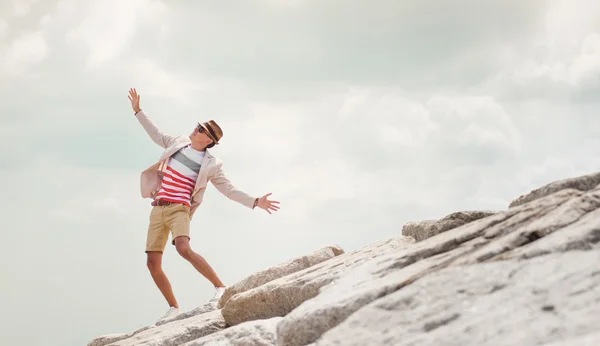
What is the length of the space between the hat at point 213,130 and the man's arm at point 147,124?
96cm

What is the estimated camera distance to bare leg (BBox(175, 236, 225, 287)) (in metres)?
11.0

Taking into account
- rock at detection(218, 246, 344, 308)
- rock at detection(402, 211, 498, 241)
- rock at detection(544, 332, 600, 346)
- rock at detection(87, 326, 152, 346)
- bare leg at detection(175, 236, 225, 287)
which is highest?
bare leg at detection(175, 236, 225, 287)

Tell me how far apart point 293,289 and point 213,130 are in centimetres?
529

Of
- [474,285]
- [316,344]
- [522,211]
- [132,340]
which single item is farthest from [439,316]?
[132,340]

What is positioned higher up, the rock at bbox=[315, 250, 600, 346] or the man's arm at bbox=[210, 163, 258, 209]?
the man's arm at bbox=[210, 163, 258, 209]

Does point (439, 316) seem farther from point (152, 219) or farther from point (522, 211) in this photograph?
point (152, 219)

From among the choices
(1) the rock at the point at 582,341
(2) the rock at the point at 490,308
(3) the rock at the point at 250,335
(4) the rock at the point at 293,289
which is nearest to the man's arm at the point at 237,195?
(4) the rock at the point at 293,289

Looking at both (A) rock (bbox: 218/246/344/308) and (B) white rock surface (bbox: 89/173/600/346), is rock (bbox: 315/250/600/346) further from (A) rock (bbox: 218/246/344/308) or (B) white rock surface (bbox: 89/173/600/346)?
(A) rock (bbox: 218/246/344/308)

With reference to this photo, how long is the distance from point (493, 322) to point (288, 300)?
3.35 meters

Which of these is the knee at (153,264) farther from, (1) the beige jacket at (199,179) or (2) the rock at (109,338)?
(2) the rock at (109,338)

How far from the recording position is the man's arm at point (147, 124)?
1241cm

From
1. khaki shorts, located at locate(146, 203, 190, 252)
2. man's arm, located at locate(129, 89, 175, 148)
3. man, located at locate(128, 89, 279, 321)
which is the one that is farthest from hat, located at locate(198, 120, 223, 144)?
khaki shorts, located at locate(146, 203, 190, 252)

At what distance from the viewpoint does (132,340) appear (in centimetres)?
945

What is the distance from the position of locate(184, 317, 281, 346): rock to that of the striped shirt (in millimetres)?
4878
